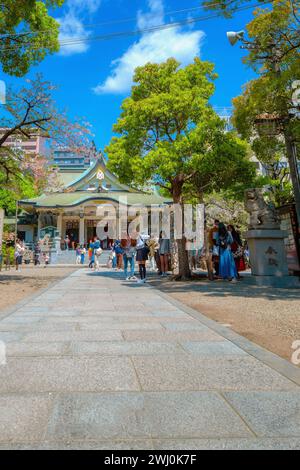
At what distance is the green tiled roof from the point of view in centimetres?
3081

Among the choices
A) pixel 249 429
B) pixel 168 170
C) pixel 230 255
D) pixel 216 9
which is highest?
pixel 216 9

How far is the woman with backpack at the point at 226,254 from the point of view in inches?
454

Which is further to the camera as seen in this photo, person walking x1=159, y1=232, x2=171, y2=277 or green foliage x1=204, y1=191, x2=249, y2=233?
green foliage x1=204, y1=191, x2=249, y2=233

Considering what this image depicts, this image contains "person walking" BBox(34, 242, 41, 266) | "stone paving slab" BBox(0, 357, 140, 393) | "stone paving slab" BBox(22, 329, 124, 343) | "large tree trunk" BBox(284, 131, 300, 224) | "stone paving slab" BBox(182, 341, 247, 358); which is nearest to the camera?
"stone paving slab" BBox(0, 357, 140, 393)

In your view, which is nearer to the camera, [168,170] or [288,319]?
[288,319]

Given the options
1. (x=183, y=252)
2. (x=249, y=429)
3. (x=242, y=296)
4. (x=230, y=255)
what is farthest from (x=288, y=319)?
(x=183, y=252)

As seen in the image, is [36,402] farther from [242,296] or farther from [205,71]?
[205,71]

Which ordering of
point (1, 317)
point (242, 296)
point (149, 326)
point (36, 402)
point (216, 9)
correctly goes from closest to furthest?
point (36, 402), point (149, 326), point (1, 317), point (242, 296), point (216, 9)

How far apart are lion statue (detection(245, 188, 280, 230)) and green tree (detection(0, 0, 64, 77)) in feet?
25.3

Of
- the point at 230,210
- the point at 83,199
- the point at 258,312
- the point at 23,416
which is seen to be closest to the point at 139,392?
the point at 23,416

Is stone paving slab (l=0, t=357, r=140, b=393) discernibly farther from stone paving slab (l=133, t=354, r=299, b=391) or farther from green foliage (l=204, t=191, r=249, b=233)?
green foliage (l=204, t=191, r=249, b=233)

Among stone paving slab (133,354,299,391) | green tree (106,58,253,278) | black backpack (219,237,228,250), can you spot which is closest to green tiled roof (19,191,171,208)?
green tree (106,58,253,278)

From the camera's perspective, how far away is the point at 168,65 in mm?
12375

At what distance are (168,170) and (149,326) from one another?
23.8 ft
